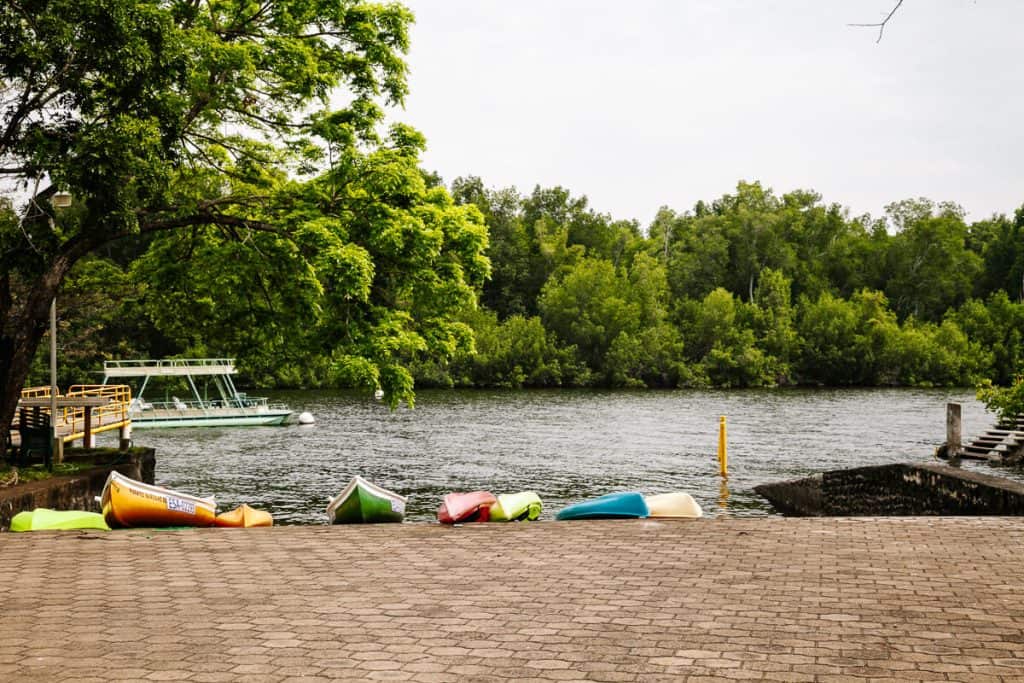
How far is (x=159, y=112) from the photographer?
19422mm

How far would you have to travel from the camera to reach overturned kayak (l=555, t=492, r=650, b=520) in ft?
41.5

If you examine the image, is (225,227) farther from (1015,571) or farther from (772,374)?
(772,374)

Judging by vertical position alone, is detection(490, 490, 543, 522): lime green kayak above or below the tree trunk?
below

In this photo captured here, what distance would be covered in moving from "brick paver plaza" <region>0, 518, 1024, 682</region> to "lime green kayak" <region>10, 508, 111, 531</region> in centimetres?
121

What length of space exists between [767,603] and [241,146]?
793 inches

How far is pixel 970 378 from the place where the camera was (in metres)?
94.6

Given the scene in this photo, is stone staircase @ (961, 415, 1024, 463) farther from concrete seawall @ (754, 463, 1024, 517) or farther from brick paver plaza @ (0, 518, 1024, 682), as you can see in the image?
brick paver plaza @ (0, 518, 1024, 682)

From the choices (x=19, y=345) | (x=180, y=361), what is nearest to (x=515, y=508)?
(x=19, y=345)

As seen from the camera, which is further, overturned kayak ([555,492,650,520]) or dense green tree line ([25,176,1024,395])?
dense green tree line ([25,176,1024,395])

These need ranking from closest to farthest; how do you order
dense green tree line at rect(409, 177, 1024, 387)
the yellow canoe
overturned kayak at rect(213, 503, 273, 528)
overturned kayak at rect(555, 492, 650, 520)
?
1. overturned kayak at rect(555, 492, 650, 520)
2. the yellow canoe
3. overturned kayak at rect(213, 503, 273, 528)
4. dense green tree line at rect(409, 177, 1024, 387)

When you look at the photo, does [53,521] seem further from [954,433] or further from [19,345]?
[954,433]

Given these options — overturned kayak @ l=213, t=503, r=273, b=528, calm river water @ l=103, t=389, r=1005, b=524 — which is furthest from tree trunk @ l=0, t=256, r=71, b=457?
overturned kayak @ l=213, t=503, r=273, b=528

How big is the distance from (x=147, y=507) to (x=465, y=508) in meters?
4.10

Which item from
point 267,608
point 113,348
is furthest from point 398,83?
point 113,348
